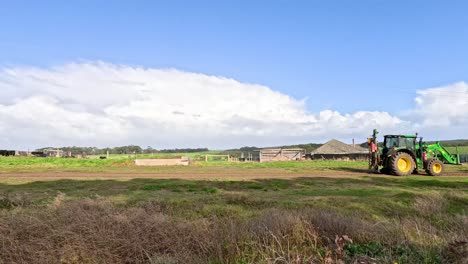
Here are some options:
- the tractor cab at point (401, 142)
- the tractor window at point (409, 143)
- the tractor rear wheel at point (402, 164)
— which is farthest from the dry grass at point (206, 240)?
the tractor window at point (409, 143)

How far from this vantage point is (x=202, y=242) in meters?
6.39

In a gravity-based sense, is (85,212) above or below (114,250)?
above

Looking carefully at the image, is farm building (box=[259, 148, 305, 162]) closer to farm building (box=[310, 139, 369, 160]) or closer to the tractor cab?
farm building (box=[310, 139, 369, 160])

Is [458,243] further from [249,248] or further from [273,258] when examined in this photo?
[249,248]

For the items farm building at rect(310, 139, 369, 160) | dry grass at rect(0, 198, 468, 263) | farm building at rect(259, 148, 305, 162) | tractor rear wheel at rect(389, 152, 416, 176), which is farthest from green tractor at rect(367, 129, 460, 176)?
farm building at rect(310, 139, 369, 160)

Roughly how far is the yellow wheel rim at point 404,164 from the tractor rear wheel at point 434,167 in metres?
1.14

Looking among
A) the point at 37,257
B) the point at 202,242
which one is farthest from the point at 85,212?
the point at 202,242

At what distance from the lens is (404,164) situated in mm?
25172

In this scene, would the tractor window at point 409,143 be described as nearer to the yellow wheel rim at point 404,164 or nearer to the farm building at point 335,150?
the yellow wheel rim at point 404,164

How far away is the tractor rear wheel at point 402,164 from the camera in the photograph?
80.1 ft

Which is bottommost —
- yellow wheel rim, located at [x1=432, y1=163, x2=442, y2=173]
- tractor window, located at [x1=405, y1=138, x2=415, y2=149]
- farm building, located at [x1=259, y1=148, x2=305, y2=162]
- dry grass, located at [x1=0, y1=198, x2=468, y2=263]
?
dry grass, located at [x1=0, y1=198, x2=468, y2=263]

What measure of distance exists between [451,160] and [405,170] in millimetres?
5196

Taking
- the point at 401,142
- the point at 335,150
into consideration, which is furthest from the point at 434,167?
the point at 335,150

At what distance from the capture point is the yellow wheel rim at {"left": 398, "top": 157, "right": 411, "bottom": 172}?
25.0 metres
